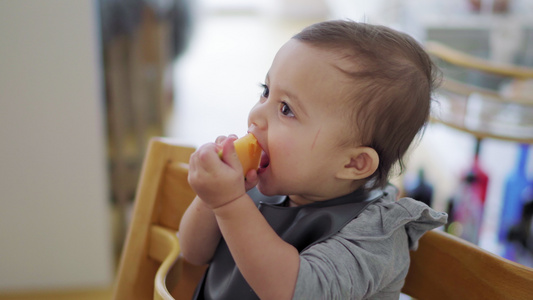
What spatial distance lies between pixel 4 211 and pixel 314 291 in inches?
56.3

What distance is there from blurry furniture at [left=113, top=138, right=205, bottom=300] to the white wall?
0.92m

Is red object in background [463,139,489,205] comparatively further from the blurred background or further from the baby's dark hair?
the baby's dark hair

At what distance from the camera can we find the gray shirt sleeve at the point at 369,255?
608mm

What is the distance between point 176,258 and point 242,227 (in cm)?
20

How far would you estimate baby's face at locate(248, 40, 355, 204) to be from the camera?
25.8 inches

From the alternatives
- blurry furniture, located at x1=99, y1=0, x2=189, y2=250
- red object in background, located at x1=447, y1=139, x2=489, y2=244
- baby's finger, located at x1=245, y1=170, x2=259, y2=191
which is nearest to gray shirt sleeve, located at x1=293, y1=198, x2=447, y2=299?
baby's finger, located at x1=245, y1=170, x2=259, y2=191

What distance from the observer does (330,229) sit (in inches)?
27.0

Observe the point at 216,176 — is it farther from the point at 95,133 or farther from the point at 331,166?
the point at 95,133

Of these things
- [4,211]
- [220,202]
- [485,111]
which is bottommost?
[4,211]

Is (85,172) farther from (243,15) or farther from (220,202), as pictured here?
(243,15)

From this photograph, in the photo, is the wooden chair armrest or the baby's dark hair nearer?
the baby's dark hair

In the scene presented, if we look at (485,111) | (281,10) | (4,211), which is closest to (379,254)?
(485,111)

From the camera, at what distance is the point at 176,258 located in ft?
2.53

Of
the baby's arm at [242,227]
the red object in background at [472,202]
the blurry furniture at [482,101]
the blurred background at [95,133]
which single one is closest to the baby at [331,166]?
the baby's arm at [242,227]
